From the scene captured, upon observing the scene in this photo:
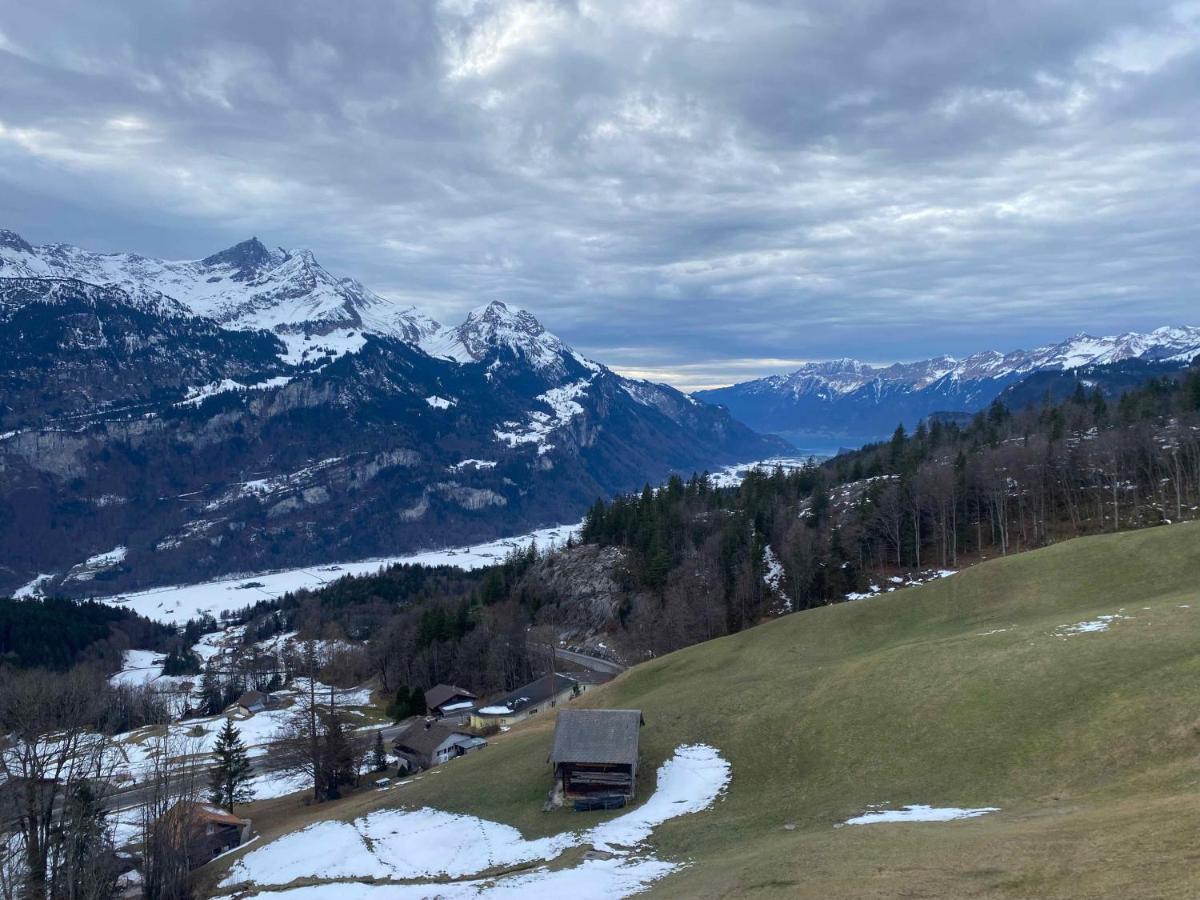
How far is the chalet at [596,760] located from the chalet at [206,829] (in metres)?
24.7

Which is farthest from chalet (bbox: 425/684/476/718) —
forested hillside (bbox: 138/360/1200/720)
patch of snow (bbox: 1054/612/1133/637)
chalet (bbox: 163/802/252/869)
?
patch of snow (bbox: 1054/612/1133/637)

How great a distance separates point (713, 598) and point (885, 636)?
129ft

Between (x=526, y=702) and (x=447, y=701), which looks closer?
(x=526, y=702)

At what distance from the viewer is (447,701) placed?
9769 cm

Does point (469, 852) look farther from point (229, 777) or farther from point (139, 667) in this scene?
point (139, 667)

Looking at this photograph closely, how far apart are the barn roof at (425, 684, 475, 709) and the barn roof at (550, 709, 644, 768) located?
183 feet

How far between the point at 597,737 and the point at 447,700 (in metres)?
59.0

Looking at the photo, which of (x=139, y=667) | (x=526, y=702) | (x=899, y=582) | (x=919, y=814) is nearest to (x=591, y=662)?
(x=526, y=702)

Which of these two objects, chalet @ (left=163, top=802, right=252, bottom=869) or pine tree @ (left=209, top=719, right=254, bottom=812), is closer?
chalet @ (left=163, top=802, right=252, bottom=869)

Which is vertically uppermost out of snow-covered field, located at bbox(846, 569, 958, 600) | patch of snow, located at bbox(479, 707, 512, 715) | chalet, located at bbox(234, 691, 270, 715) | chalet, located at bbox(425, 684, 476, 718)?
snow-covered field, located at bbox(846, 569, 958, 600)

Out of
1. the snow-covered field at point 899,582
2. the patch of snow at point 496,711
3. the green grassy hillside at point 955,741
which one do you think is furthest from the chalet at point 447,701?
the snow-covered field at point 899,582

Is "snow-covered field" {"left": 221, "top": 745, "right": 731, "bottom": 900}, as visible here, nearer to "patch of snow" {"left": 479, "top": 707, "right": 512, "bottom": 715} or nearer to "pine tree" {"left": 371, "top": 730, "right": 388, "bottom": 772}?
"pine tree" {"left": 371, "top": 730, "right": 388, "bottom": 772}

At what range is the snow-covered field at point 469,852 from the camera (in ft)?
105

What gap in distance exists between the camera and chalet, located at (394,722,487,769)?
70.0 meters
